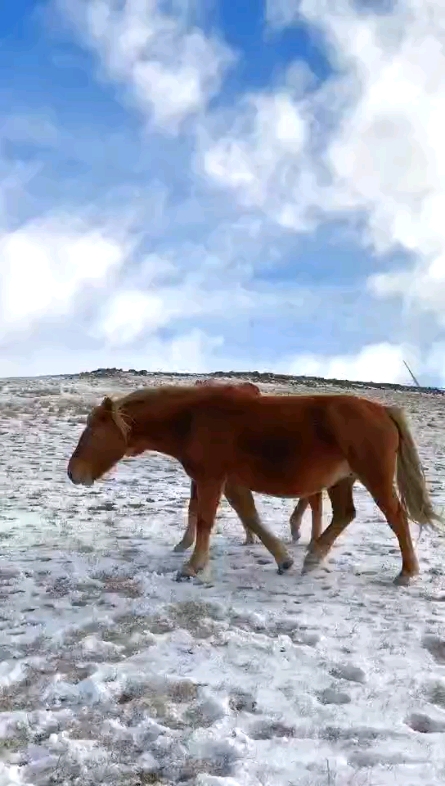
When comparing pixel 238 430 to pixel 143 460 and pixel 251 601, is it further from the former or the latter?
pixel 143 460

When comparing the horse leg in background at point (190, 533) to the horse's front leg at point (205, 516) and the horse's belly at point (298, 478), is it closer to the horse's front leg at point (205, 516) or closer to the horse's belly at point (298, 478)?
the horse's front leg at point (205, 516)

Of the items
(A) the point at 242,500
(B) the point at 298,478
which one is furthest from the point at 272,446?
(A) the point at 242,500

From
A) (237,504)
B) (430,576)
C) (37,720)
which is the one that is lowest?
(37,720)

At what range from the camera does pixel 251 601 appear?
251 inches

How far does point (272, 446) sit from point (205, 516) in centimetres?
100

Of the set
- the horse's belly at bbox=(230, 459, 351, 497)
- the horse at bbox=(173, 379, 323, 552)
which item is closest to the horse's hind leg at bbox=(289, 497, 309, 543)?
the horse at bbox=(173, 379, 323, 552)

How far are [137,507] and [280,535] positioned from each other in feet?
8.01

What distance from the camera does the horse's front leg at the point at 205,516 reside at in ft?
23.4

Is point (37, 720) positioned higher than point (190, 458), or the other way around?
point (190, 458)

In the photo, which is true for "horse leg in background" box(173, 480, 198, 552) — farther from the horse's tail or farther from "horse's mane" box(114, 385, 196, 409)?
the horse's tail

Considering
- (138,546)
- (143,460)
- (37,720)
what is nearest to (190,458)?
(138,546)

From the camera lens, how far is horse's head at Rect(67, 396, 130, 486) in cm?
768

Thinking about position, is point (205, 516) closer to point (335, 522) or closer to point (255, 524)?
point (255, 524)

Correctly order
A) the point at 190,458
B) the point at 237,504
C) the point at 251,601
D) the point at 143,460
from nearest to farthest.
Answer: the point at 251,601
the point at 190,458
the point at 237,504
the point at 143,460
